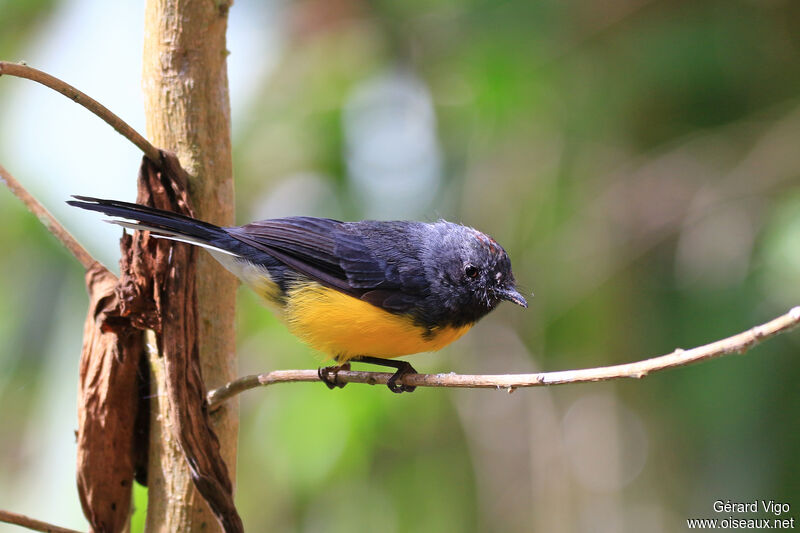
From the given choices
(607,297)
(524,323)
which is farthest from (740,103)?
(524,323)

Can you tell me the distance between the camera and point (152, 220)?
2.48 m

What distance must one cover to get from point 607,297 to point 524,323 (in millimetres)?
657

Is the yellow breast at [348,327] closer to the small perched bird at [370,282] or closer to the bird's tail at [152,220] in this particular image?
the small perched bird at [370,282]

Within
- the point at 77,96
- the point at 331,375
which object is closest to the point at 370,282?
the point at 331,375

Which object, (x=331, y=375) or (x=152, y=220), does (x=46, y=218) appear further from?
(x=331, y=375)

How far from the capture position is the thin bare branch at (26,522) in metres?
2.27

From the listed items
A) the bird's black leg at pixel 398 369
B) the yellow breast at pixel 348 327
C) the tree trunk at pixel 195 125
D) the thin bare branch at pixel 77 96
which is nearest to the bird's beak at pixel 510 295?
the yellow breast at pixel 348 327

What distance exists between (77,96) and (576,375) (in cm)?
156

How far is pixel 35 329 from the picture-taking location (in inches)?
161

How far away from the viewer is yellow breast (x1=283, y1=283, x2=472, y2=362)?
3254 mm

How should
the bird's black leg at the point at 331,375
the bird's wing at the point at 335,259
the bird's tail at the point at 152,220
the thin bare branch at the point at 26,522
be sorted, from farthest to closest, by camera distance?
the bird's wing at the point at 335,259, the bird's black leg at the point at 331,375, the bird's tail at the point at 152,220, the thin bare branch at the point at 26,522

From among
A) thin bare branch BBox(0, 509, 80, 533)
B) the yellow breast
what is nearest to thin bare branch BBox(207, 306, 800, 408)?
the yellow breast

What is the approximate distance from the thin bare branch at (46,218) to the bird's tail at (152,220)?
5.6 inches

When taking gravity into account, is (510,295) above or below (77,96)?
below
